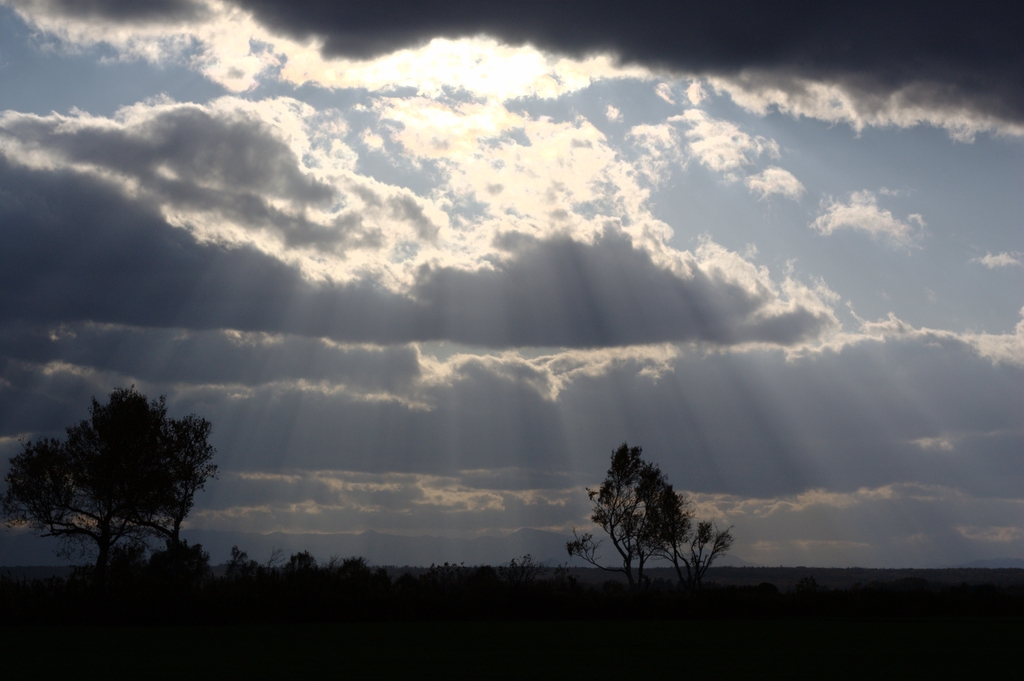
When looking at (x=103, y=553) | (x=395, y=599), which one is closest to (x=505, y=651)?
(x=395, y=599)

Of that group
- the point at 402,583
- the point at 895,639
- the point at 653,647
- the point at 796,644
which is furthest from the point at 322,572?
the point at 895,639

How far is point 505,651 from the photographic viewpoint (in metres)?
29.4

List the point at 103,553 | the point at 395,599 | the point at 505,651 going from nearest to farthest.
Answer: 1. the point at 505,651
2. the point at 395,599
3. the point at 103,553

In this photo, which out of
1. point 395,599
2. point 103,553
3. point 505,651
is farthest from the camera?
point 103,553

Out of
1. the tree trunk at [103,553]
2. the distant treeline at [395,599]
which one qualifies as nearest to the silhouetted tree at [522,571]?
the distant treeline at [395,599]

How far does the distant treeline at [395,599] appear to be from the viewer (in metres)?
41.7

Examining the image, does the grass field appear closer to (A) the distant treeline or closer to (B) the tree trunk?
(A) the distant treeline

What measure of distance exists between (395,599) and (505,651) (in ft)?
60.5

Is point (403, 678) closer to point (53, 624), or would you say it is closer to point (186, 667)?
point (186, 667)

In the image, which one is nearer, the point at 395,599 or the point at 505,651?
the point at 505,651

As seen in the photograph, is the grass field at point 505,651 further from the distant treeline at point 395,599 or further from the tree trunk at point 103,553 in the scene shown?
the tree trunk at point 103,553

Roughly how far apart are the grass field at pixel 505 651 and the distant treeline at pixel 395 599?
2.54 metres

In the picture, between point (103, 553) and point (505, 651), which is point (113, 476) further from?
point (505, 651)

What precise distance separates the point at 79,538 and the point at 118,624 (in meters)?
15.2
